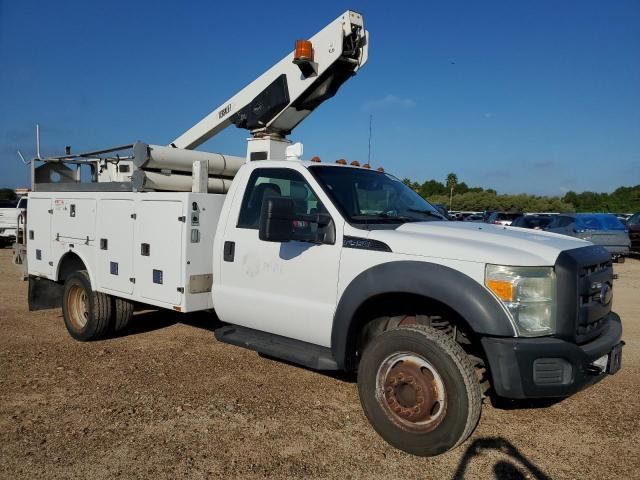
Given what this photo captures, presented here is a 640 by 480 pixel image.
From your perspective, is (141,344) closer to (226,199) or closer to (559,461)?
(226,199)

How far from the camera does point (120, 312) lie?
634cm

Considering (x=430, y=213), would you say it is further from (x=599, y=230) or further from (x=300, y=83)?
(x=599, y=230)

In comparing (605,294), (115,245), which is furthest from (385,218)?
(115,245)

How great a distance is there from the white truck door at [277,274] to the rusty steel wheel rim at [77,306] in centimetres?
233

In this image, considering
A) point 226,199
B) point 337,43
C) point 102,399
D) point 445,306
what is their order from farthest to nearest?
point 337,43 → point 226,199 → point 102,399 → point 445,306

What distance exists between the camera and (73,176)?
7566 mm

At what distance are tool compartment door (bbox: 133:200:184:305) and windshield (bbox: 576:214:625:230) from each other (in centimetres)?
1507

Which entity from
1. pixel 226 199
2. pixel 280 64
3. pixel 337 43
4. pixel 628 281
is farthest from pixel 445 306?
pixel 628 281

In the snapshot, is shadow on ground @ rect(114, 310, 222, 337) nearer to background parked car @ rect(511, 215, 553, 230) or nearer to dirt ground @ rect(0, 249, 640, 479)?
dirt ground @ rect(0, 249, 640, 479)

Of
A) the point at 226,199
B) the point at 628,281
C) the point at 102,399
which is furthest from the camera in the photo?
the point at 628,281

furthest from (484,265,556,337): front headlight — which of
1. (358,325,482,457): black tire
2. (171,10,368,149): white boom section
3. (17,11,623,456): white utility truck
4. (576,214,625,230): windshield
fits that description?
(576,214,625,230): windshield

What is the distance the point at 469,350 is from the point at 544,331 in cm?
77

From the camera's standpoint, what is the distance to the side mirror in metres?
3.92

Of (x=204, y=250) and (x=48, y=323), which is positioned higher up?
(x=204, y=250)
